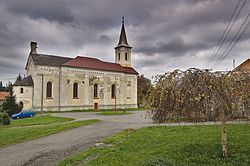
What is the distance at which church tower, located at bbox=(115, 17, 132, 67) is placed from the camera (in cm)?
6097

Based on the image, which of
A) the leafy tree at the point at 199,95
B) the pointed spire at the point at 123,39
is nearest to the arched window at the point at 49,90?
the pointed spire at the point at 123,39

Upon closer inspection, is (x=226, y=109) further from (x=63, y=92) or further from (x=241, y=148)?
(x=63, y=92)

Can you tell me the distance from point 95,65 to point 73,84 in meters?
7.37

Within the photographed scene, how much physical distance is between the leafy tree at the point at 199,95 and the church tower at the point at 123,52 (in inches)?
2110

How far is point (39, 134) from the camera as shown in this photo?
49.1 feet

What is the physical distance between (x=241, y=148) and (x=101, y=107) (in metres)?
44.1

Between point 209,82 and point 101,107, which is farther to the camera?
point 101,107

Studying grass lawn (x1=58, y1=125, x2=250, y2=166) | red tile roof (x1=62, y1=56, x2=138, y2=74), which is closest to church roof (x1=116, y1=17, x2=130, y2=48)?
red tile roof (x1=62, y1=56, x2=138, y2=74)

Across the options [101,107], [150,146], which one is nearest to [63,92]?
[101,107]

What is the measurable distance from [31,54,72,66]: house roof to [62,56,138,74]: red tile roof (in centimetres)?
137

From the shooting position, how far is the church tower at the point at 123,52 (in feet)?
200

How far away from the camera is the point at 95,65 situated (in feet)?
172

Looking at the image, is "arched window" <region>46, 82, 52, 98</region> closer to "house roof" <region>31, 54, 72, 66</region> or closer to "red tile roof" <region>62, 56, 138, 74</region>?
"house roof" <region>31, 54, 72, 66</region>

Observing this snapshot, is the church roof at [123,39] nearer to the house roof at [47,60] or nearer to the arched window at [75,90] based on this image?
the house roof at [47,60]
